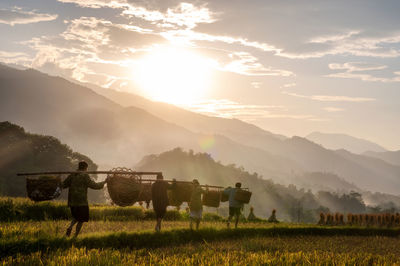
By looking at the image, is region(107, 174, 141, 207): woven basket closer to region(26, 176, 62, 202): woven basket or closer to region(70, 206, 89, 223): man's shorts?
region(70, 206, 89, 223): man's shorts

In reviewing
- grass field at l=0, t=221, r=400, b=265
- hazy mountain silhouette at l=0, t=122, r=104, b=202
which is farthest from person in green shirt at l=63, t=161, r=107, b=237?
hazy mountain silhouette at l=0, t=122, r=104, b=202

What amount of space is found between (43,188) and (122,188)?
2.63 metres

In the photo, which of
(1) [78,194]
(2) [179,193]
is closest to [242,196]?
(2) [179,193]

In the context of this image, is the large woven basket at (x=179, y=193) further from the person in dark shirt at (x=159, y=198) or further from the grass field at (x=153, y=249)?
the grass field at (x=153, y=249)

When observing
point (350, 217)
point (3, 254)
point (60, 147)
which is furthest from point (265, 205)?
point (3, 254)

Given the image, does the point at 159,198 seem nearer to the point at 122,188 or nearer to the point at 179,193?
the point at 179,193

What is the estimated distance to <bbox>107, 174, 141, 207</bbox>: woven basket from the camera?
13195 mm

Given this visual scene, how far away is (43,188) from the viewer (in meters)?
13.1

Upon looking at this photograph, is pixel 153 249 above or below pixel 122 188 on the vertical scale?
below

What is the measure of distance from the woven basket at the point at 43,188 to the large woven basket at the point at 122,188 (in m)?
1.77

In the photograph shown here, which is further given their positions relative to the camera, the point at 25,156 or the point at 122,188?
the point at 25,156

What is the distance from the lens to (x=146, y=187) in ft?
69.1

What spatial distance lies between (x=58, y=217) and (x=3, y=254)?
444 inches

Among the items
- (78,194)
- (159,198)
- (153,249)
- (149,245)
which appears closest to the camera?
(78,194)
